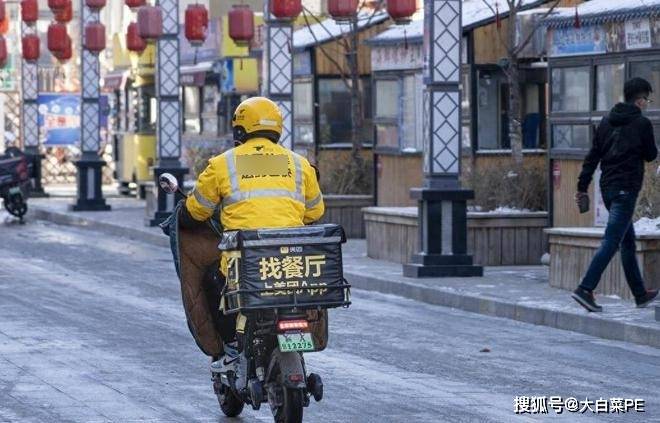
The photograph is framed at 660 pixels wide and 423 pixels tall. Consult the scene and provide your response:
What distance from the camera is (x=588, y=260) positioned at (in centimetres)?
1817

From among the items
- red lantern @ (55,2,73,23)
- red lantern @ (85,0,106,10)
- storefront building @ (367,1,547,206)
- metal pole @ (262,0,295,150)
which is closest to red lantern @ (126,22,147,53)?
red lantern @ (55,2,73,23)

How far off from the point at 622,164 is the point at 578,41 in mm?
5275

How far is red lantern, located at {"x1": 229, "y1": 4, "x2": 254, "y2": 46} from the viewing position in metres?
30.4

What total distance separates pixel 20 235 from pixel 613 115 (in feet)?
52.4

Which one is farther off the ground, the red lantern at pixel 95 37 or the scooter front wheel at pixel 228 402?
the red lantern at pixel 95 37

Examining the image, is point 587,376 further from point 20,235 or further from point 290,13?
point 20,235

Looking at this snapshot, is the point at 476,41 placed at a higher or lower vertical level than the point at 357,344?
higher

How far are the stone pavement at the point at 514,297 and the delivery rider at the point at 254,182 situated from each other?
544cm

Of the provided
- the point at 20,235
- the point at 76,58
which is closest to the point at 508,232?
the point at 20,235

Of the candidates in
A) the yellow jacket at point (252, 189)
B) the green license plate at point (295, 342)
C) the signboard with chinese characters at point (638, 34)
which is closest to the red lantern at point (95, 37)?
the signboard with chinese characters at point (638, 34)

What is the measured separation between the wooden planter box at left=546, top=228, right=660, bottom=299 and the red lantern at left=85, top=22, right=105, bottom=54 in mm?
18863

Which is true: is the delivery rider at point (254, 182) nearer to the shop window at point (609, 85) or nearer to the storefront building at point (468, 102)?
the shop window at point (609, 85)

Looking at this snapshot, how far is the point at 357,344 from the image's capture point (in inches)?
595

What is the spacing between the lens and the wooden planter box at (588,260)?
688 inches
